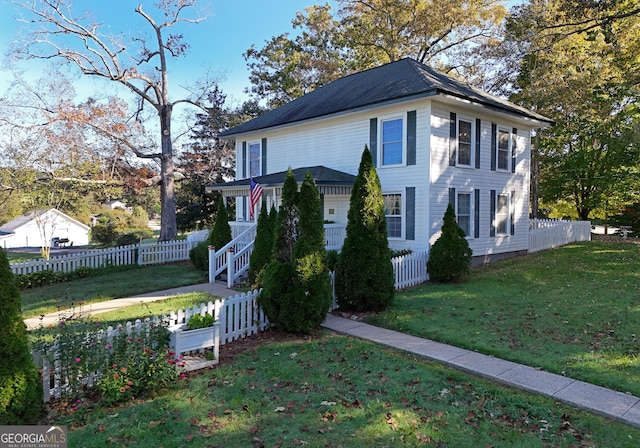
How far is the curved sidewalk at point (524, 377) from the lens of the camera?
4176 millimetres

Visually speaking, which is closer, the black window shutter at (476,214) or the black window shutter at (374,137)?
the black window shutter at (374,137)

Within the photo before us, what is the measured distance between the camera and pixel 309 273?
674cm

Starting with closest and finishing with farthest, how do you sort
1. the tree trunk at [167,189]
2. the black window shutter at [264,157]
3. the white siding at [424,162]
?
1. the white siding at [424,162]
2. the black window shutter at [264,157]
3. the tree trunk at [167,189]

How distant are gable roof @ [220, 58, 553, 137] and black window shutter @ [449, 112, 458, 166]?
0.79 meters

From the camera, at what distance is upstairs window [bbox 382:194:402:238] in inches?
530

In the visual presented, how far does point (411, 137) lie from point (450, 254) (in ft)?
13.5

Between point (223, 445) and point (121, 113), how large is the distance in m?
23.0

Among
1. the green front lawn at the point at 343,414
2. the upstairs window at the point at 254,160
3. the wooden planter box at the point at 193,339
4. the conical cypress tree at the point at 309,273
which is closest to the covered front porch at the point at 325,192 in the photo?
the upstairs window at the point at 254,160

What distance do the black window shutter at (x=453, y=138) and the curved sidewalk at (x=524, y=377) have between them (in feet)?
25.9

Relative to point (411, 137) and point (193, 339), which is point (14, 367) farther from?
point (411, 137)

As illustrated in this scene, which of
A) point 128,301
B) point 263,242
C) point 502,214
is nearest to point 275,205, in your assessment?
point 263,242

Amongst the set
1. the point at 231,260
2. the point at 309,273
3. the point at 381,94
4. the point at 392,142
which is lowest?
the point at 231,260

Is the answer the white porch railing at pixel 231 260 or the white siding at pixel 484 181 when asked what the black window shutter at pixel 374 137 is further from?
the white porch railing at pixel 231 260

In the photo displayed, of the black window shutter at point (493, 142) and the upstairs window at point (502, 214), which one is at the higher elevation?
the black window shutter at point (493, 142)
